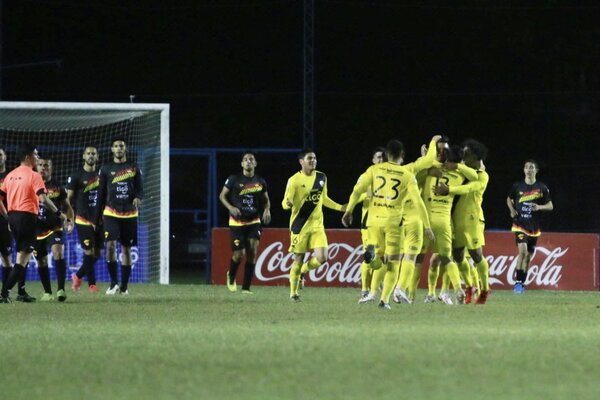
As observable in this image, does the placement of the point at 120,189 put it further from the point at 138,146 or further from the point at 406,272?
the point at 138,146

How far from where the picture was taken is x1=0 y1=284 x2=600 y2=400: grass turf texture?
9195 mm

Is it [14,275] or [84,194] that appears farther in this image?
[84,194]

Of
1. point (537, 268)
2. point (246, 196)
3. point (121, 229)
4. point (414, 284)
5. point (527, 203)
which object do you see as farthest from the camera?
point (537, 268)

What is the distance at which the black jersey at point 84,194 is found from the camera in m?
22.2

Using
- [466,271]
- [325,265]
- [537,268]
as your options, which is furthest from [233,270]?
[537,268]

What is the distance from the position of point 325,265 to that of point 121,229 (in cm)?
587

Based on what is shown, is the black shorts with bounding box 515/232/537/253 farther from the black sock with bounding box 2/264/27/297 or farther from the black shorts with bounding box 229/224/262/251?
the black sock with bounding box 2/264/27/297

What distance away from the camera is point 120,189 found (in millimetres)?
20969

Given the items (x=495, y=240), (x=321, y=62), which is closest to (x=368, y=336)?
(x=495, y=240)

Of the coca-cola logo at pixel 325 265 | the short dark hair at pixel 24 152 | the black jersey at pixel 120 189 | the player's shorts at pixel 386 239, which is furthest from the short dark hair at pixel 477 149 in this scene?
the coca-cola logo at pixel 325 265

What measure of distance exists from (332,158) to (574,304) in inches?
854

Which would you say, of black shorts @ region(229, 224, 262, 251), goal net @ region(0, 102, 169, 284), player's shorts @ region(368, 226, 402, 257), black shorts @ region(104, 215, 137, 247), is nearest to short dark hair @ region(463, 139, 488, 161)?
player's shorts @ region(368, 226, 402, 257)

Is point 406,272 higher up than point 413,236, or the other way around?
point 413,236

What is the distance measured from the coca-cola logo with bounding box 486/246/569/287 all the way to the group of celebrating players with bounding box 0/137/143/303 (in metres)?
7.00
